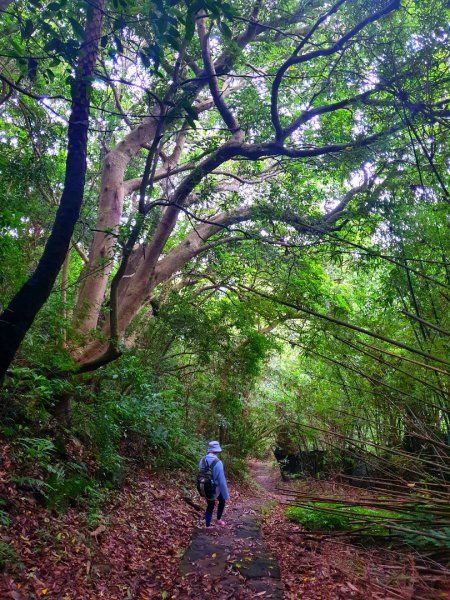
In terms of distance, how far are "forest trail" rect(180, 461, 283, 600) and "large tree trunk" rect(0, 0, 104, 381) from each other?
3067 mm

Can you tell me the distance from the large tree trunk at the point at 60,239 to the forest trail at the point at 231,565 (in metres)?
3.07

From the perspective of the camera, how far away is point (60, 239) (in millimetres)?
3576

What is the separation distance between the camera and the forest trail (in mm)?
4430

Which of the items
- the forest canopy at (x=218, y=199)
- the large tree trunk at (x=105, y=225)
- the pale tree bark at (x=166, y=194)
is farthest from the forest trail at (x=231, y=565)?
the large tree trunk at (x=105, y=225)

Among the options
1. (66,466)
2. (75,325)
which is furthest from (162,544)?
(75,325)

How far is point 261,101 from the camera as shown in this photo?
661cm

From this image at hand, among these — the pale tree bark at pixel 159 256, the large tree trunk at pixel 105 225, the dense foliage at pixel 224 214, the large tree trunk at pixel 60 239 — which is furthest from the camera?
the large tree trunk at pixel 105 225

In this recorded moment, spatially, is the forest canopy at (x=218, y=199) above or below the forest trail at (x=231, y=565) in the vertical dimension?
above

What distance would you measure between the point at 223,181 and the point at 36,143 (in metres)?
3.95

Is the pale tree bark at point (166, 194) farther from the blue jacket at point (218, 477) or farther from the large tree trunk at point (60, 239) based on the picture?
the blue jacket at point (218, 477)

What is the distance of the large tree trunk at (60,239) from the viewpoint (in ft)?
11.1

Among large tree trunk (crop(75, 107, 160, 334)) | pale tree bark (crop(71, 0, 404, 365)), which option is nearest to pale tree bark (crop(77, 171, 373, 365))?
pale tree bark (crop(71, 0, 404, 365))

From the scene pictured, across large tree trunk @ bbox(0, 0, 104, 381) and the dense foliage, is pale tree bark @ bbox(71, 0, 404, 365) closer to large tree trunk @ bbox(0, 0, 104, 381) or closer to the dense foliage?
the dense foliage

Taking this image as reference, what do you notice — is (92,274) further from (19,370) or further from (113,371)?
(19,370)
